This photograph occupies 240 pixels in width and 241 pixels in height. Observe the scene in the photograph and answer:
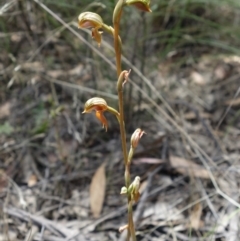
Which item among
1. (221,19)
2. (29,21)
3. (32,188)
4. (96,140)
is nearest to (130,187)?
(32,188)

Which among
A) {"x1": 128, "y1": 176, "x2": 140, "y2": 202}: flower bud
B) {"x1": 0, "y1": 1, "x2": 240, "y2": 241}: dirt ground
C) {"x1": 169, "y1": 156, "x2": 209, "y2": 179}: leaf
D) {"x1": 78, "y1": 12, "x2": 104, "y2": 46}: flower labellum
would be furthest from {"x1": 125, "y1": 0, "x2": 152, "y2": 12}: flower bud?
{"x1": 169, "y1": 156, "x2": 209, "y2": 179}: leaf

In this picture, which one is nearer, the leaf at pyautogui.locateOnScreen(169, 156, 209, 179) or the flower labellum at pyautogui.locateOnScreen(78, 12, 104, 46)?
the flower labellum at pyautogui.locateOnScreen(78, 12, 104, 46)

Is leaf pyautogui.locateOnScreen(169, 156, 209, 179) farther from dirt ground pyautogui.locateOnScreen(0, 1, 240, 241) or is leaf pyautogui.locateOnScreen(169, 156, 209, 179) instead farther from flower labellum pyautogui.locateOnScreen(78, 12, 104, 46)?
flower labellum pyautogui.locateOnScreen(78, 12, 104, 46)

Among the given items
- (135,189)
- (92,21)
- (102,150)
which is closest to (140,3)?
(92,21)

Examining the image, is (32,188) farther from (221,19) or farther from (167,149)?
(221,19)

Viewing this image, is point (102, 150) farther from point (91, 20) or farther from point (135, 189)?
point (91, 20)

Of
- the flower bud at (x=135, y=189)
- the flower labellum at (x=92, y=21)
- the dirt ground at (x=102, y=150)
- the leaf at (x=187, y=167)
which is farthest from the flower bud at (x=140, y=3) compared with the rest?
the leaf at (x=187, y=167)

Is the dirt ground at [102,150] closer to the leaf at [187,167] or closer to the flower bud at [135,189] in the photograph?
the leaf at [187,167]
